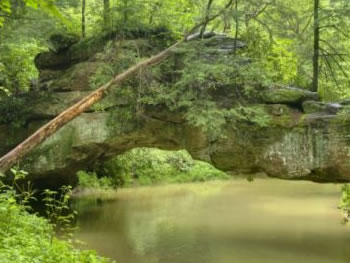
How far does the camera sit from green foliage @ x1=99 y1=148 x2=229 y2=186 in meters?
21.2

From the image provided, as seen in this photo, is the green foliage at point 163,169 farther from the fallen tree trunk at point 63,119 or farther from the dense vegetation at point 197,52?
the fallen tree trunk at point 63,119

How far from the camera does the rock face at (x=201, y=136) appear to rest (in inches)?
420

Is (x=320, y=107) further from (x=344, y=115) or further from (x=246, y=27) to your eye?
(x=246, y=27)

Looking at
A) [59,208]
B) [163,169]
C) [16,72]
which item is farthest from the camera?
[163,169]

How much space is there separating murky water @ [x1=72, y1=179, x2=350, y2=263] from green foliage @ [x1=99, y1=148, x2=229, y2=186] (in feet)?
6.10

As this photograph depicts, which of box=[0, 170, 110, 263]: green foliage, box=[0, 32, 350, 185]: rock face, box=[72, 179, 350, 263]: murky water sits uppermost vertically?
box=[0, 32, 350, 185]: rock face

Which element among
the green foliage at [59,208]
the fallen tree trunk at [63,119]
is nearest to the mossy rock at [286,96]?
the fallen tree trunk at [63,119]

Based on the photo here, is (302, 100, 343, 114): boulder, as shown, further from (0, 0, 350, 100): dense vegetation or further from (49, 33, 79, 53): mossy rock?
(49, 33, 79, 53): mossy rock

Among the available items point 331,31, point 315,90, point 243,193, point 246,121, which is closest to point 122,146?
point 246,121

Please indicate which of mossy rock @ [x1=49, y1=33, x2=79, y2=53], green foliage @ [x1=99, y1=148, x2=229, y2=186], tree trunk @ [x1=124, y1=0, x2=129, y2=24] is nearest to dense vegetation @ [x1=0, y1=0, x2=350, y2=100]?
tree trunk @ [x1=124, y1=0, x2=129, y2=24]

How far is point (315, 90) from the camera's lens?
→ 39.4ft

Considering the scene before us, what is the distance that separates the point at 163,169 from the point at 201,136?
44.2 feet

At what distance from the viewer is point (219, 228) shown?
1231 cm

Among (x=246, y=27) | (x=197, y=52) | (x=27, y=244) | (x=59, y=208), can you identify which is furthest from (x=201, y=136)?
(x=27, y=244)
